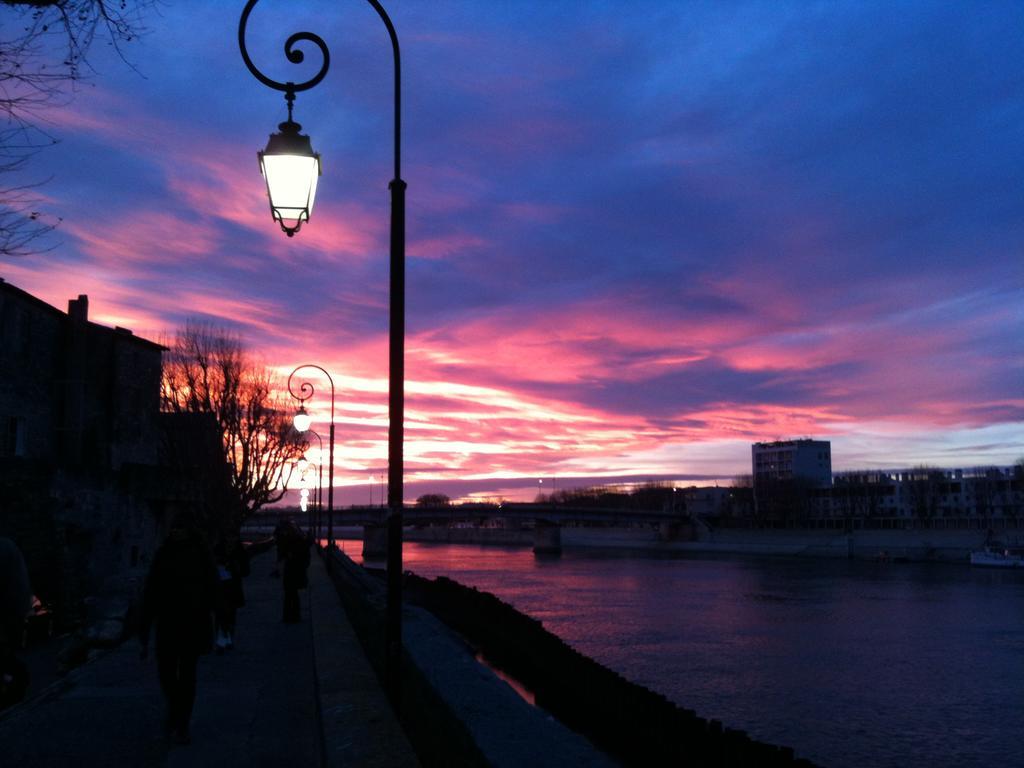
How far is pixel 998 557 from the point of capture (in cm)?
8306

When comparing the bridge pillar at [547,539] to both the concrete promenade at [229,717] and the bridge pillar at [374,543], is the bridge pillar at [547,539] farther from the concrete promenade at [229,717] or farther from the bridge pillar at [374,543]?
the concrete promenade at [229,717]

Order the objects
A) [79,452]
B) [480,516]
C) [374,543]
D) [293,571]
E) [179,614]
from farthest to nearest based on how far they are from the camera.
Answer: [480,516], [374,543], [79,452], [293,571], [179,614]

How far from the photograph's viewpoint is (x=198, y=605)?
7.49 meters

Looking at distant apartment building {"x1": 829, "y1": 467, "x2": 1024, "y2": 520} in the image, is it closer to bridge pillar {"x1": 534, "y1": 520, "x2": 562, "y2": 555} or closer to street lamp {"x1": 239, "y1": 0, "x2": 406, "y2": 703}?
bridge pillar {"x1": 534, "y1": 520, "x2": 562, "y2": 555}

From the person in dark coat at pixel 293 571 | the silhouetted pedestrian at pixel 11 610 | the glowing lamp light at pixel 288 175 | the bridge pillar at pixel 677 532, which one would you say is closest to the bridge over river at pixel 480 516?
the bridge pillar at pixel 677 532

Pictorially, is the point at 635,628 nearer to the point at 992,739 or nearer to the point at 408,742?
the point at 992,739

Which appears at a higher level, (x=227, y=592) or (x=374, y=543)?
(x=227, y=592)

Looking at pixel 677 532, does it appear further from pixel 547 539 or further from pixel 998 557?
pixel 998 557

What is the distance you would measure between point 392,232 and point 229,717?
4658mm

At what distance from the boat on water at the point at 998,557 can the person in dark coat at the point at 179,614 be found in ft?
285

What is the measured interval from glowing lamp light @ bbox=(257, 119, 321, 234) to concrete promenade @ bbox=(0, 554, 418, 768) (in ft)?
12.0

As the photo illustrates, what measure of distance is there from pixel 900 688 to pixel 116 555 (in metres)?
26.6

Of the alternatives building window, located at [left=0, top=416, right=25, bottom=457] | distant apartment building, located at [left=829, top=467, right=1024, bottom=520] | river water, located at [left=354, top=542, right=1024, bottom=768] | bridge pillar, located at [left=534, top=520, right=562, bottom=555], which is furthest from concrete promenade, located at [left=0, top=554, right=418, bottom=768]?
distant apartment building, located at [left=829, top=467, right=1024, bottom=520]

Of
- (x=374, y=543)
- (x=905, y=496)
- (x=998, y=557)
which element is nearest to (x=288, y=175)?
(x=998, y=557)
